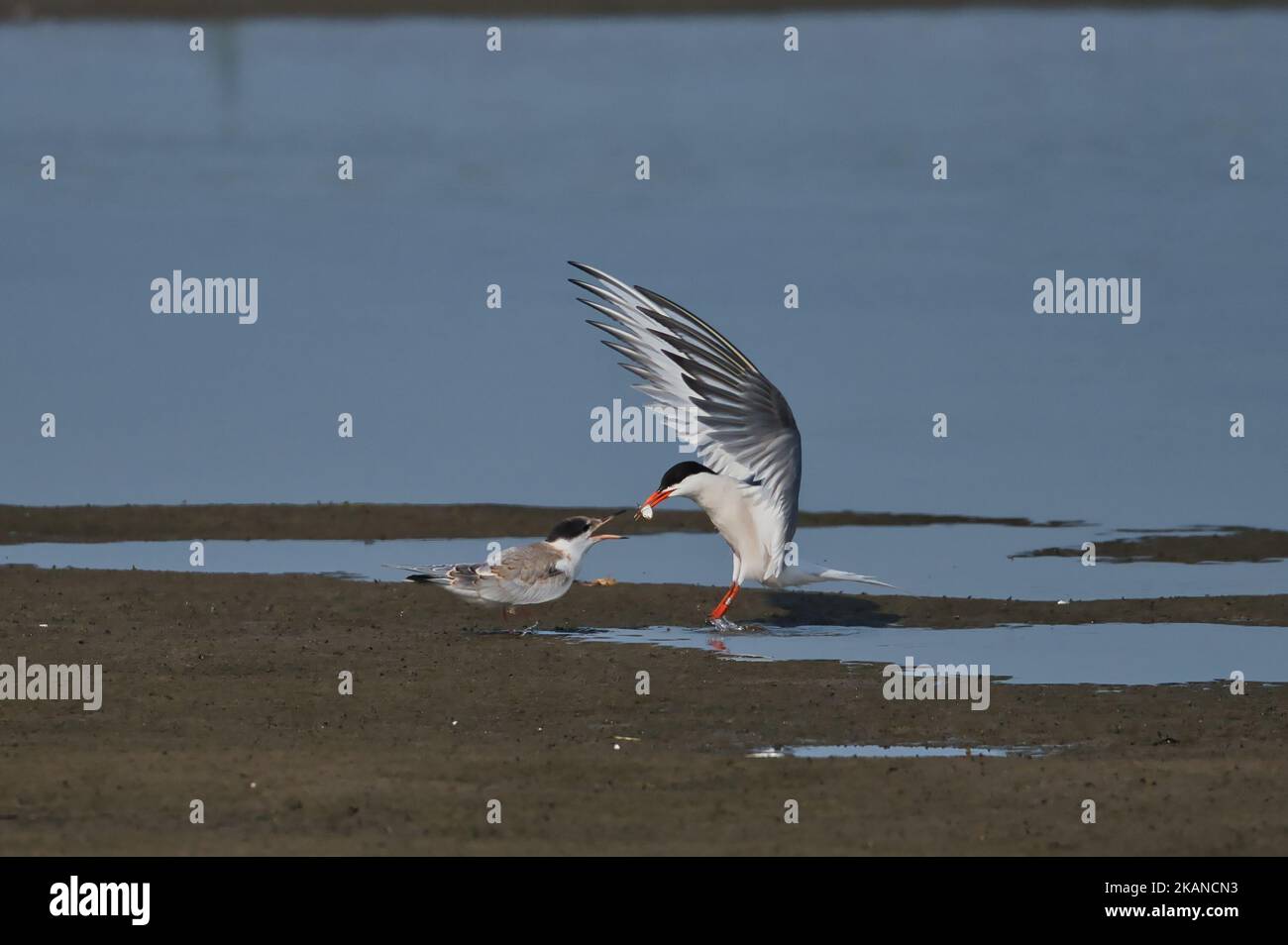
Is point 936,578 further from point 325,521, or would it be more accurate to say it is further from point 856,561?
point 325,521

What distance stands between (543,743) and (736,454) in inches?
156

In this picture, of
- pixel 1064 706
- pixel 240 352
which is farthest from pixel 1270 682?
pixel 240 352

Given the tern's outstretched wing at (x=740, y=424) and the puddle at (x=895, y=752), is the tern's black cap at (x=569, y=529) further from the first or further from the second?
the puddle at (x=895, y=752)

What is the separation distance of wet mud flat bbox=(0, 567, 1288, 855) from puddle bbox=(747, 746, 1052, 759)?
0.12 m

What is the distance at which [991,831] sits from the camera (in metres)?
8.58

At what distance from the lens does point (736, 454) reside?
13750mm

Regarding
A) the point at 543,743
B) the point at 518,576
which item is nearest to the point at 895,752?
the point at 543,743

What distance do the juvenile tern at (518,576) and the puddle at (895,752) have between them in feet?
10.1

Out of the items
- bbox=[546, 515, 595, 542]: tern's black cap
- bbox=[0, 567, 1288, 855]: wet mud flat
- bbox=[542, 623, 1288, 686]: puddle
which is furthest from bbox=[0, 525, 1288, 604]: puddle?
bbox=[546, 515, 595, 542]: tern's black cap

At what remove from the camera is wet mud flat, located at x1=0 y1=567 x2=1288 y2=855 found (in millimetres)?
8500

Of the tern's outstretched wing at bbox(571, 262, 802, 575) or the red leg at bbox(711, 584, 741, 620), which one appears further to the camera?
the tern's outstretched wing at bbox(571, 262, 802, 575)

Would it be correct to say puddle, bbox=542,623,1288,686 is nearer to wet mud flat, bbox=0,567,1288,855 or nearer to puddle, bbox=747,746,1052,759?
wet mud flat, bbox=0,567,1288,855

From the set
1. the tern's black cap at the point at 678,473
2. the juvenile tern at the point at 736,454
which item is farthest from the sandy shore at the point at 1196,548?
the tern's black cap at the point at 678,473

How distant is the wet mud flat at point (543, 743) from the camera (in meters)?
8.50
